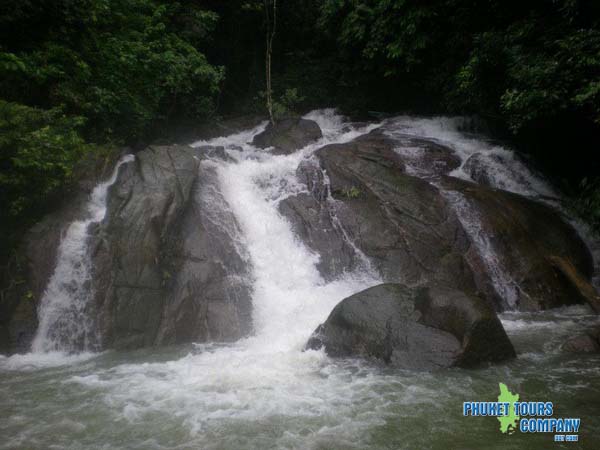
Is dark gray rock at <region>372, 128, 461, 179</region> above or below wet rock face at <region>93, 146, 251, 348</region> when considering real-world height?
above

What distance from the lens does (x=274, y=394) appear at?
18.7ft

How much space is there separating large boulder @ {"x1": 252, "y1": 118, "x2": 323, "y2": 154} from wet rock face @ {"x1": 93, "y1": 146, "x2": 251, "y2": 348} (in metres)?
5.21

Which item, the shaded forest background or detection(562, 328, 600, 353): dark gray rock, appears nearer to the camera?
detection(562, 328, 600, 353): dark gray rock

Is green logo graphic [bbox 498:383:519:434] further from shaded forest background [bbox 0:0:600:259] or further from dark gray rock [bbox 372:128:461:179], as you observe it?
dark gray rock [bbox 372:128:461:179]

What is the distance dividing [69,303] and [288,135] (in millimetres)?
9387

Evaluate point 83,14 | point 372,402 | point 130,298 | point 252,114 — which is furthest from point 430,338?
point 252,114

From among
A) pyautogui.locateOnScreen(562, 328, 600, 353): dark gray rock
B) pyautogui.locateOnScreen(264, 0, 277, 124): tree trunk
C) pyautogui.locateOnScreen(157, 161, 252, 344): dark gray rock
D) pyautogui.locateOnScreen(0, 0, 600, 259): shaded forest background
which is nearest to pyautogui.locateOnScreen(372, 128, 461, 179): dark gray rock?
pyautogui.locateOnScreen(0, 0, 600, 259): shaded forest background

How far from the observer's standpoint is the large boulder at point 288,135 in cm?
1436

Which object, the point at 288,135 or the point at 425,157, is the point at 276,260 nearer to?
the point at 425,157

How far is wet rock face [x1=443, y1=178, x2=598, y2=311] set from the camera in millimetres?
9023

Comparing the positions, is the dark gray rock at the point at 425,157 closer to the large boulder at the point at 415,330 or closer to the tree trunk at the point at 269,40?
the large boulder at the point at 415,330

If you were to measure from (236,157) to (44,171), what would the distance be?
556 cm

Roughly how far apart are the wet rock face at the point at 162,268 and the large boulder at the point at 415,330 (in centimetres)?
224

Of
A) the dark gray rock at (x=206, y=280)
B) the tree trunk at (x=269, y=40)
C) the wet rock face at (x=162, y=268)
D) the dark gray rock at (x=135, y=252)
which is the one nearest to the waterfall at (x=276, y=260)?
the dark gray rock at (x=206, y=280)
